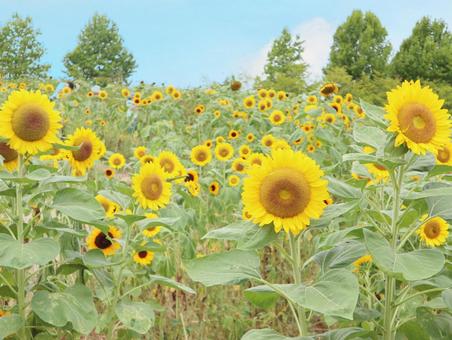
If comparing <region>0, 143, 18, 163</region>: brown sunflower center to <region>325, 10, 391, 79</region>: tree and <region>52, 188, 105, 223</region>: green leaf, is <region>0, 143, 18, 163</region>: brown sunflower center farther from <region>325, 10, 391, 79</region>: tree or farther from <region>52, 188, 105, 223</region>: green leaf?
<region>325, 10, 391, 79</region>: tree

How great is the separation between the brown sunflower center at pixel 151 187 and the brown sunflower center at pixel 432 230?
1209 mm

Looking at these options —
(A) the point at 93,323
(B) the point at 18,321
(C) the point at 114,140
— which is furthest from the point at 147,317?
(C) the point at 114,140

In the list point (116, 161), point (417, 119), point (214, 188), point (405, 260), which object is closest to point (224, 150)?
point (214, 188)

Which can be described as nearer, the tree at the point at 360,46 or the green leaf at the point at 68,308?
the green leaf at the point at 68,308

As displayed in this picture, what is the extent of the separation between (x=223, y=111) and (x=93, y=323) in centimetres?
622

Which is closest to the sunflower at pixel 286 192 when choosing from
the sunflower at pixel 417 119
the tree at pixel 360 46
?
the sunflower at pixel 417 119

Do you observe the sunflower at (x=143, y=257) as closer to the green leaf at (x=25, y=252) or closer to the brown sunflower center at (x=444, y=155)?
the green leaf at (x=25, y=252)

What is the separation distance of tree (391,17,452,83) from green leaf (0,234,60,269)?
2534cm

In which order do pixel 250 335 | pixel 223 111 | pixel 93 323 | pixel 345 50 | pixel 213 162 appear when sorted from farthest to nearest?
pixel 345 50
pixel 223 111
pixel 213 162
pixel 93 323
pixel 250 335

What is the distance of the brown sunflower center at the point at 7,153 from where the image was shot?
2.55 meters

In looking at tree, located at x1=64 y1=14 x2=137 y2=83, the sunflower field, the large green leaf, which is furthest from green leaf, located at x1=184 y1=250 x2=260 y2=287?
tree, located at x1=64 y1=14 x2=137 y2=83

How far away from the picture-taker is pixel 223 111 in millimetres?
8219

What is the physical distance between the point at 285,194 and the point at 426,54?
86.4ft

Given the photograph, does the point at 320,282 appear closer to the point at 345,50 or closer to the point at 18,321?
the point at 18,321
